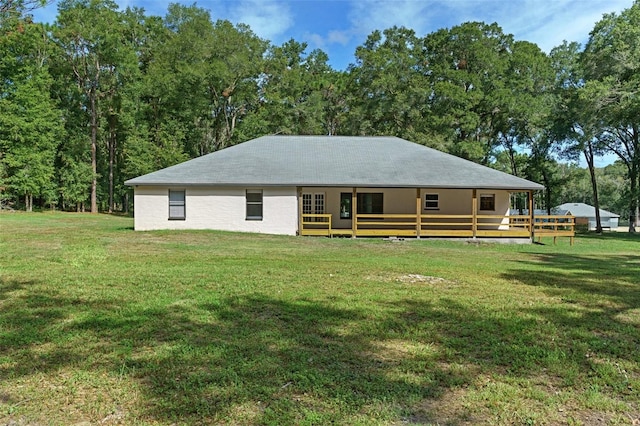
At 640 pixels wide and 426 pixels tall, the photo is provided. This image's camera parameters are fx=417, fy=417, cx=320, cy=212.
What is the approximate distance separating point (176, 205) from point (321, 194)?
6.55m

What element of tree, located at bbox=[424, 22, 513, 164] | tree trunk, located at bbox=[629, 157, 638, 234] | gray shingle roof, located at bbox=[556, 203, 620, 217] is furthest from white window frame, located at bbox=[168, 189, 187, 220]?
gray shingle roof, located at bbox=[556, 203, 620, 217]

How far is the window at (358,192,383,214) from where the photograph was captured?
2006cm

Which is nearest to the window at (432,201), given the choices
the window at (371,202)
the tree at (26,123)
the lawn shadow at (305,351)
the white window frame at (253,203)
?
the window at (371,202)

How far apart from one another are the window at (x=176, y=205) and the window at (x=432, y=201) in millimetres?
11101

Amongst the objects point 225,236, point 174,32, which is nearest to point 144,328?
point 225,236

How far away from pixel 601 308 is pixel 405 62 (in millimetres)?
30847

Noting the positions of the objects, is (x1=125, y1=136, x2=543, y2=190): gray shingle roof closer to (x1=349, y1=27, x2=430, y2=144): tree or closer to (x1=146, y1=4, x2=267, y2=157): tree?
(x1=349, y1=27, x2=430, y2=144): tree

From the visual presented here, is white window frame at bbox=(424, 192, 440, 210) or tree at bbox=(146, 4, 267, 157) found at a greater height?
tree at bbox=(146, 4, 267, 157)

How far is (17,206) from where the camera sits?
31.6 m

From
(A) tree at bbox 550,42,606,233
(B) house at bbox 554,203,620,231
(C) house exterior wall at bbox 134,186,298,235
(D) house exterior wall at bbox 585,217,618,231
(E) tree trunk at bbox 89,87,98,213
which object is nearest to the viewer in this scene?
(C) house exterior wall at bbox 134,186,298,235

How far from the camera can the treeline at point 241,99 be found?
29.7m

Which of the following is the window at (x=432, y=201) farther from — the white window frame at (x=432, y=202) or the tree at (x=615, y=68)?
the tree at (x=615, y=68)

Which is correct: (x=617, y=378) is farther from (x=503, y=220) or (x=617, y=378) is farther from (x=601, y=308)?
→ (x=503, y=220)

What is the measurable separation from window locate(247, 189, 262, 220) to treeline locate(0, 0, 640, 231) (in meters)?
16.5
